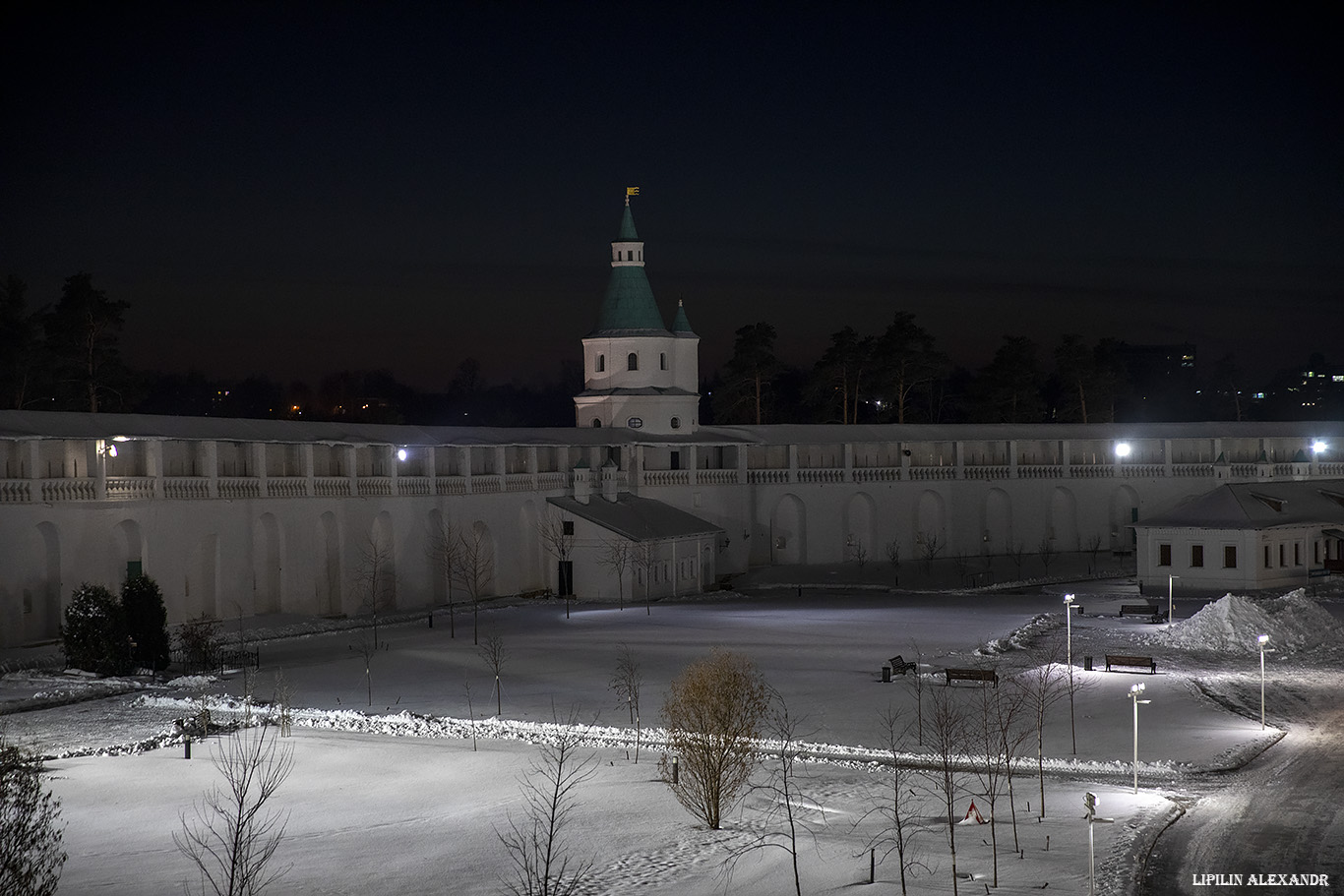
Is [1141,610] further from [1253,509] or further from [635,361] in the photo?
[635,361]

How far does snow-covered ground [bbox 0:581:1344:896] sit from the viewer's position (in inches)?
765

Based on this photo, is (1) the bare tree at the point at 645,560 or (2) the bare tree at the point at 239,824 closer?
(2) the bare tree at the point at 239,824

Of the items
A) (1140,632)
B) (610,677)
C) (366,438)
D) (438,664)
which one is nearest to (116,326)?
(366,438)

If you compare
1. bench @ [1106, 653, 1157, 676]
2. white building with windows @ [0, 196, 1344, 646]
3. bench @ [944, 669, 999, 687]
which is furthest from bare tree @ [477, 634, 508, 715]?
bench @ [1106, 653, 1157, 676]

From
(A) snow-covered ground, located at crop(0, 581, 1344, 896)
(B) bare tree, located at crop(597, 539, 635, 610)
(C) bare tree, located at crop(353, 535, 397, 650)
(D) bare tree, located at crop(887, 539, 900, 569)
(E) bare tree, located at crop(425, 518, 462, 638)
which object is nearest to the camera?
(A) snow-covered ground, located at crop(0, 581, 1344, 896)

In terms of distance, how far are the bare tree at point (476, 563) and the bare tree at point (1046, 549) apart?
82.8 ft

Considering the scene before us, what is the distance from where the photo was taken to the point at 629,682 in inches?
1126

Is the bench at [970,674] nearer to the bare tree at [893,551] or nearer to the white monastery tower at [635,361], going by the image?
the bare tree at [893,551]

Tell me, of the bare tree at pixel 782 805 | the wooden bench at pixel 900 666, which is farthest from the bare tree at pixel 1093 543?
the bare tree at pixel 782 805

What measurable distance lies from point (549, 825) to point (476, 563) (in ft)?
92.9

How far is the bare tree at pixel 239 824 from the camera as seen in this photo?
703 inches

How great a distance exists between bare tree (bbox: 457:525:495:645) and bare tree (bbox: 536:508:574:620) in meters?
2.22

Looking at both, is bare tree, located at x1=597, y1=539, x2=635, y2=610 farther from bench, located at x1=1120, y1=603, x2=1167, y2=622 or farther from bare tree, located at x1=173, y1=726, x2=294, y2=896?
bare tree, located at x1=173, y1=726, x2=294, y2=896

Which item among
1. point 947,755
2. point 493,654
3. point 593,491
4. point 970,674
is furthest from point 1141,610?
point 947,755
